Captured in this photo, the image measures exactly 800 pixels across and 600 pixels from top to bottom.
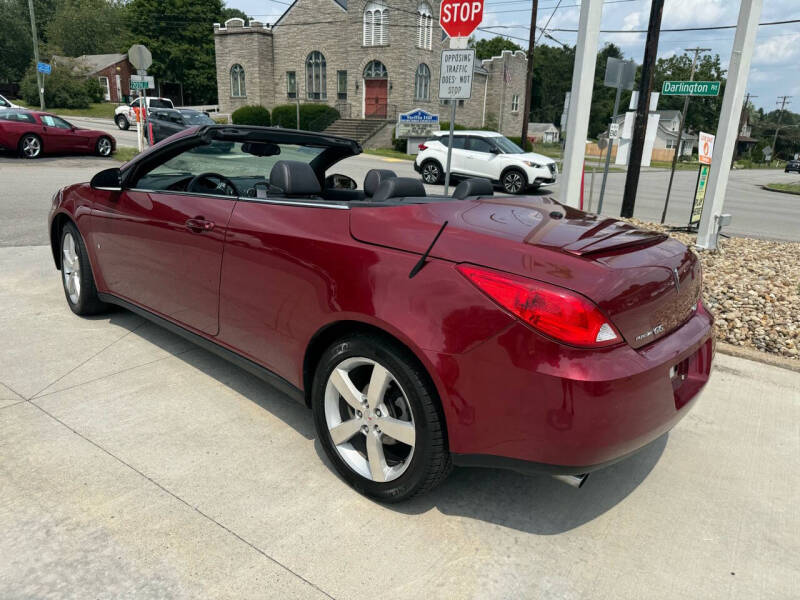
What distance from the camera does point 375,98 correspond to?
39812mm

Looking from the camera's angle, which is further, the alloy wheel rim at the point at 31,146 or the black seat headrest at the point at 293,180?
the alloy wheel rim at the point at 31,146

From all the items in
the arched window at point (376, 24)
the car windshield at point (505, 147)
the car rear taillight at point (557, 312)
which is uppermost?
the arched window at point (376, 24)

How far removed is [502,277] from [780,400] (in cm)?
275

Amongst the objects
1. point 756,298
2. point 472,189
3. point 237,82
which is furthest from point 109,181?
point 237,82

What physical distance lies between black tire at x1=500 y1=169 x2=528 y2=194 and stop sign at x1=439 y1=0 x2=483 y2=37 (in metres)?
11.0

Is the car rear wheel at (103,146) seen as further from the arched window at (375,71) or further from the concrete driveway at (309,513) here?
the arched window at (375,71)

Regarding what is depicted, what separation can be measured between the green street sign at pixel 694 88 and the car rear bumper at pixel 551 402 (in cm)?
803

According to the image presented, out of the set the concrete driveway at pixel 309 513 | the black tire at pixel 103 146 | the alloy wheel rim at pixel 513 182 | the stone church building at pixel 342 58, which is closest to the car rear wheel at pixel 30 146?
the black tire at pixel 103 146

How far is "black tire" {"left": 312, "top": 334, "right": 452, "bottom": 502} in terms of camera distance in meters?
2.30

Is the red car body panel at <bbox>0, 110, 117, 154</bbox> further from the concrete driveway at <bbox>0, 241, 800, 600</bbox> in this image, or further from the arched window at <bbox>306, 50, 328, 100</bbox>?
the arched window at <bbox>306, 50, 328, 100</bbox>

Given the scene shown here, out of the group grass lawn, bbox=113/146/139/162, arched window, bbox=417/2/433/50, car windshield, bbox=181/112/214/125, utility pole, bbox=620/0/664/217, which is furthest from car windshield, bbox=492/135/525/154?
arched window, bbox=417/2/433/50

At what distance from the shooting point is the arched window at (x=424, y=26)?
124 ft

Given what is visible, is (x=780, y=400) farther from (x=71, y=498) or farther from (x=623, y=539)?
(x=71, y=498)

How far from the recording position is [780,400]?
384 centimetres
